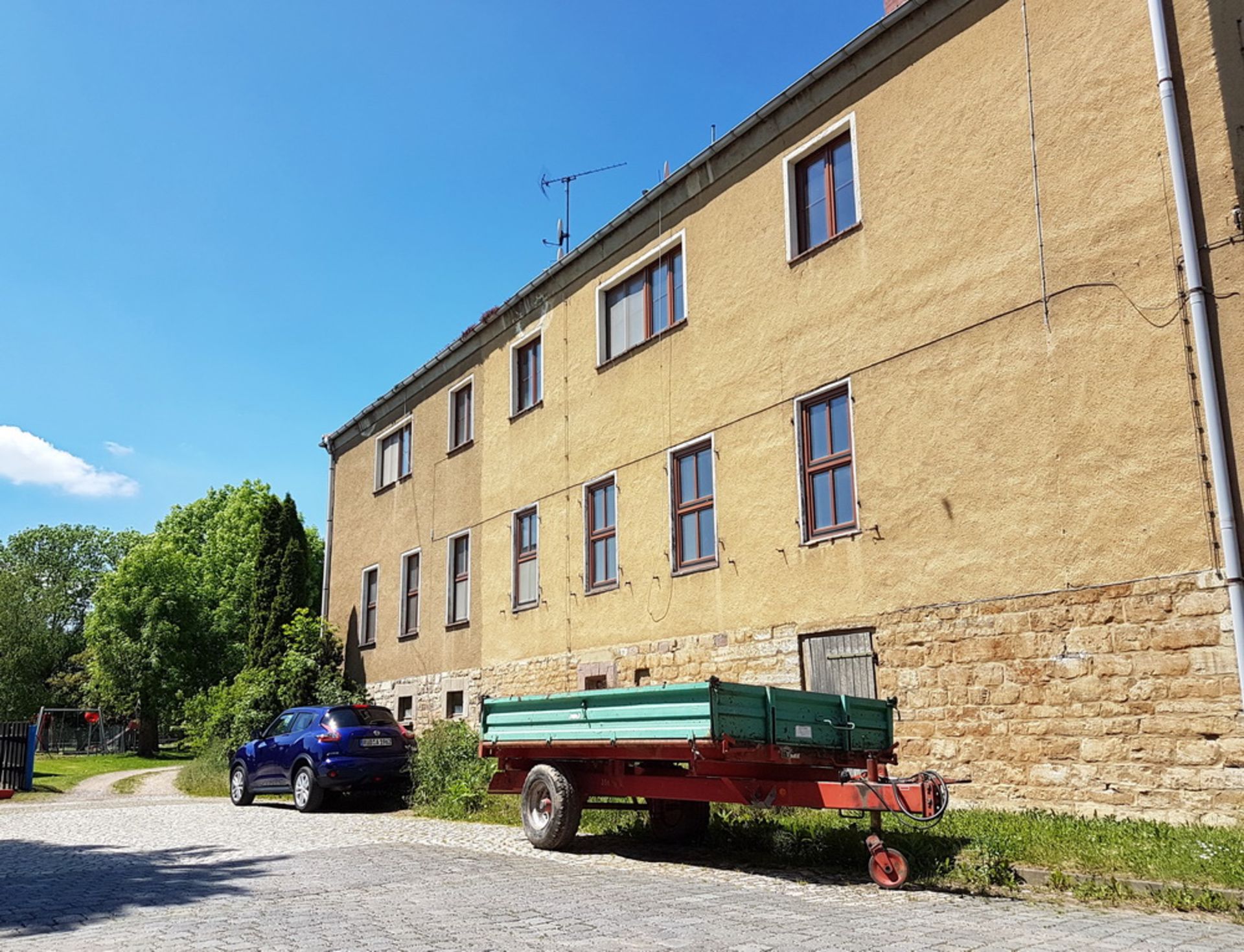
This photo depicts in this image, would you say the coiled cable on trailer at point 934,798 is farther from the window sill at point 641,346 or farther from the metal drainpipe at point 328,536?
the metal drainpipe at point 328,536

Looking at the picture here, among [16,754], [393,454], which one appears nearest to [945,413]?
[393,454]

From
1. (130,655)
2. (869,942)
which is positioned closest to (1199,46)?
(869,942)

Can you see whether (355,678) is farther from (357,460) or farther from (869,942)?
(869,942)

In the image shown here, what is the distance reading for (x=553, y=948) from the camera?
627 cm

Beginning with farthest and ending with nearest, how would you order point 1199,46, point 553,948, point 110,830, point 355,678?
point 355,678 < point 110,830 < point 1199,46 < point 553,948

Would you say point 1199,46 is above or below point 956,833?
above

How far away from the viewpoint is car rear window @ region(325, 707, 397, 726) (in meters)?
17.0

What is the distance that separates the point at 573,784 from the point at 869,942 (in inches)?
188

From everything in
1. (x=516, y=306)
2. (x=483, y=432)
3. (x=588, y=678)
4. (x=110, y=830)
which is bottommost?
(x=110, y=830)

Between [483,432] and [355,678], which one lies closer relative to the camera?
[483,432]

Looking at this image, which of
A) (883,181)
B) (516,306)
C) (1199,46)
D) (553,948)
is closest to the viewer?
(553,948)

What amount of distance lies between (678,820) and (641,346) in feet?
26.8

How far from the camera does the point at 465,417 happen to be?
23047 mm

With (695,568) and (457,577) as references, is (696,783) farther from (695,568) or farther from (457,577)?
(457,577)
